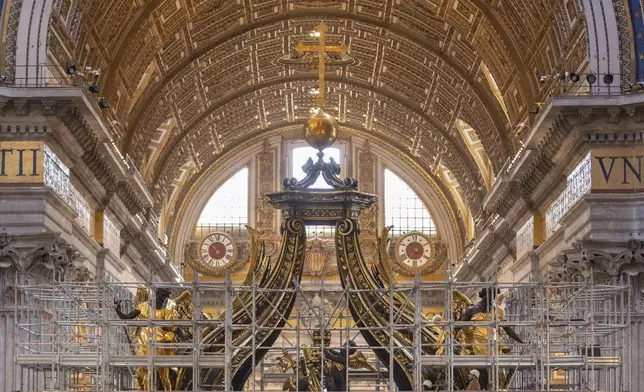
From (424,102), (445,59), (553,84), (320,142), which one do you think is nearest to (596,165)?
(553,84)

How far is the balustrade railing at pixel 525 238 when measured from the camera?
129 ft

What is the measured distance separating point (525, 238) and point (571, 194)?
7.18m

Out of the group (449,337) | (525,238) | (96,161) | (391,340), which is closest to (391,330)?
(391,340)

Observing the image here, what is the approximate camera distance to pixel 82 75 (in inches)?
1347

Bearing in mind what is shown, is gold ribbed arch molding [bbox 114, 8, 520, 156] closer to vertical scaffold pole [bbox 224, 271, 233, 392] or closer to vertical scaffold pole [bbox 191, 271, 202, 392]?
vertical scaffold pole [bbox 191, 271, 202, 392]

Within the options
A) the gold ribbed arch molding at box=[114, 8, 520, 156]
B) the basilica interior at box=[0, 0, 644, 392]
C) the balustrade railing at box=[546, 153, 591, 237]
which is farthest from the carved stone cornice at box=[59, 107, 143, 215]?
the balustrade railing at box=[546, 153, 591, 237]

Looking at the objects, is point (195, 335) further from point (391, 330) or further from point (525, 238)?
point (525, 238)

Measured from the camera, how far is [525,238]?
40.7 meters

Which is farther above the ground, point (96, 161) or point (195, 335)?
point (96, 161)

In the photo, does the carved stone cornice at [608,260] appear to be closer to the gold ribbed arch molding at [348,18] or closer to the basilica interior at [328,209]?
the basilica interior at [328,209]

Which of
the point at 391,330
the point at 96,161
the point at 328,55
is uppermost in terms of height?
the point at 328,55

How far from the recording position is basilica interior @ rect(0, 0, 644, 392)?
2527 cm

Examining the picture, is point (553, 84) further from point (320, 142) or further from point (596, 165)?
point (320, 142)

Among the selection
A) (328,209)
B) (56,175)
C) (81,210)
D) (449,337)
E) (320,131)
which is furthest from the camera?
(81,210)
